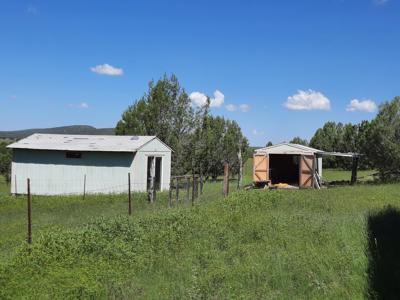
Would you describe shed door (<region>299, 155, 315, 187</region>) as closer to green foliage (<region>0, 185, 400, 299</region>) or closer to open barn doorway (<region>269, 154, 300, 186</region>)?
open barn doorway (<region>269, 154, 300, 186</region>)

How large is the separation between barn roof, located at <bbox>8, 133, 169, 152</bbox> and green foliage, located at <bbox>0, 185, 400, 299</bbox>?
1213 cm

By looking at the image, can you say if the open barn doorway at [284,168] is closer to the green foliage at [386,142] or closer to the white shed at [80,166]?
the green foliage at [386,142]

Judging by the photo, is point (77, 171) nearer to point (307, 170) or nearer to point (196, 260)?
point (307, 170)

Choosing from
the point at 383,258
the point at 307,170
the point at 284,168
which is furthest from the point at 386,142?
the point at 383,258

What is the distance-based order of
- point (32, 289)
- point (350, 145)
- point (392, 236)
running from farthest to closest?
1. point (350, 145)
2. point (392, 236)
3. point (32, 289)

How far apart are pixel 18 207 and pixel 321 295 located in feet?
46.2

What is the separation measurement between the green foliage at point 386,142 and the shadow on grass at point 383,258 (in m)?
19.9

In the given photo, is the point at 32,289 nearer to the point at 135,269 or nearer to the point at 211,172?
the point at 135,269

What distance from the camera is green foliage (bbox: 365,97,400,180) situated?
94.1ft

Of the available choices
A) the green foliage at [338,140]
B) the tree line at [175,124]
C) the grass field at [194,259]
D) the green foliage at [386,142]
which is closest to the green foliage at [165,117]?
the tree line at [175,124]

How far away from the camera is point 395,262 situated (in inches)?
274

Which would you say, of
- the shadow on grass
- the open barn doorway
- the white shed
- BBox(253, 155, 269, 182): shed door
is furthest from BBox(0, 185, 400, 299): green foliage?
the open barn doorway

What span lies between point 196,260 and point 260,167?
62.2 ft

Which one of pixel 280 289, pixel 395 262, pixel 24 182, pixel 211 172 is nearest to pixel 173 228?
pixel 280 289
